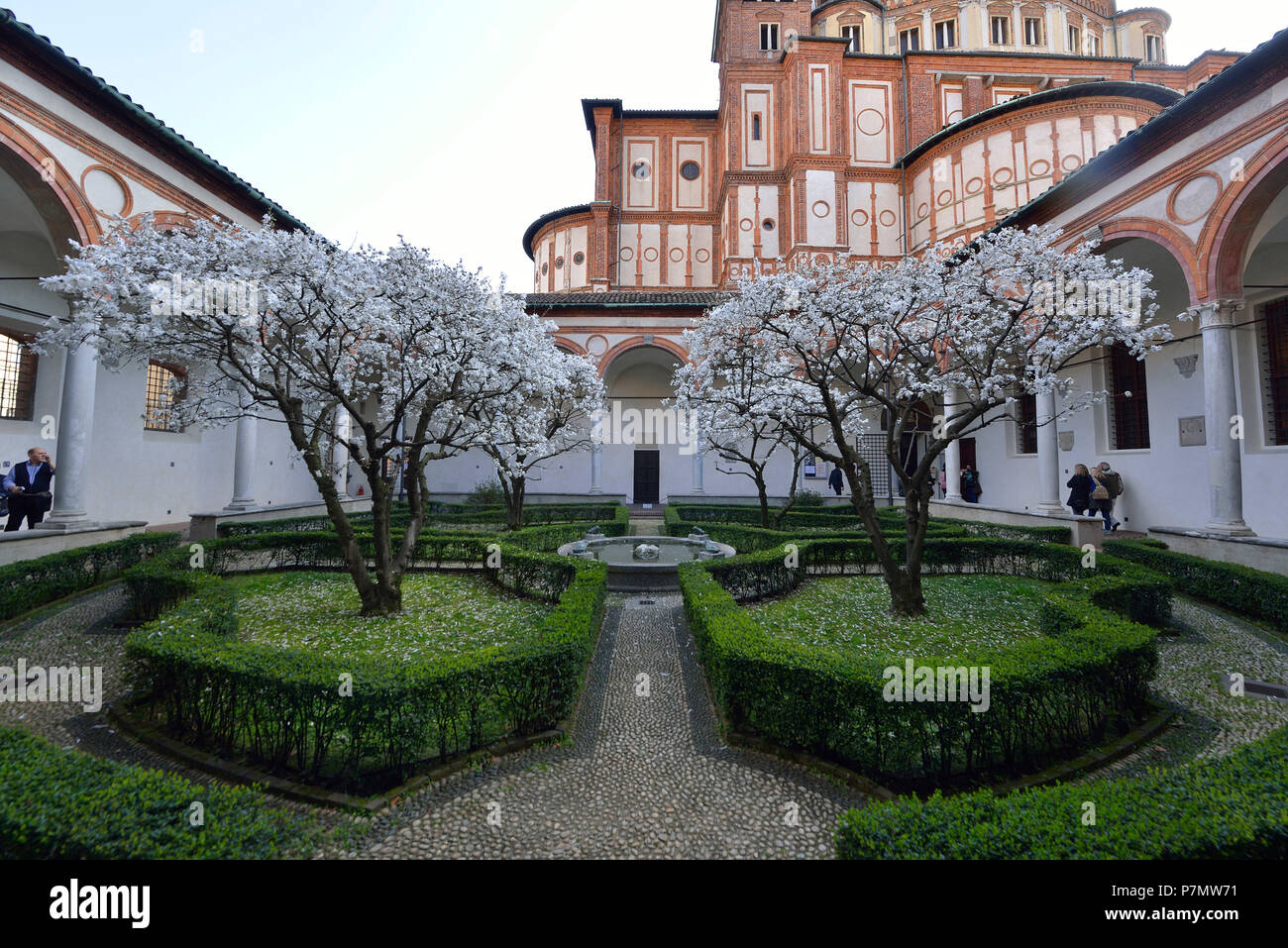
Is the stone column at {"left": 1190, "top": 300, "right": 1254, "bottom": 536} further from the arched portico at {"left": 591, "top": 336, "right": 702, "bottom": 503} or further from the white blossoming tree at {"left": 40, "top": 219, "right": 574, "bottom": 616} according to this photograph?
the arched portico at {"left": 591, "top": 336, "right": 702, "bottom": 503}

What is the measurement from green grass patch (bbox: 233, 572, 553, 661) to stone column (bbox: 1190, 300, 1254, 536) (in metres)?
11.3

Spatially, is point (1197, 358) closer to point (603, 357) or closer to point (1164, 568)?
point (1164, 568)

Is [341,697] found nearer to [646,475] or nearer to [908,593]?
[908,593]

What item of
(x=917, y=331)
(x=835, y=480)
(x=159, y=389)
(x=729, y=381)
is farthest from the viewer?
(x=835, y=480)

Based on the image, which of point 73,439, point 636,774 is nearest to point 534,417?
point 73,439

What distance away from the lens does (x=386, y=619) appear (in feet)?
21.4

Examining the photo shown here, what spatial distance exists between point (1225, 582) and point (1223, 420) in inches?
134

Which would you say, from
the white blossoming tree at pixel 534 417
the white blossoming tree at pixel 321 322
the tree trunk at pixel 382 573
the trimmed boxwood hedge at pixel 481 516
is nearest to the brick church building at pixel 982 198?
the trimmed boxwood hedge at pixel 481 516

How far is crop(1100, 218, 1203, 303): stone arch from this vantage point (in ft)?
30.2

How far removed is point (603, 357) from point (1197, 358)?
16.6 meters

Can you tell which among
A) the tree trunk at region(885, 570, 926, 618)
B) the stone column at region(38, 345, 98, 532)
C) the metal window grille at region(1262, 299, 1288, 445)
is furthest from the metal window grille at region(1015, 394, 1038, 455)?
the stone column at region(38, 345, 98, 532)

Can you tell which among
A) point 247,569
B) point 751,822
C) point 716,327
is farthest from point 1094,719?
point 247,569

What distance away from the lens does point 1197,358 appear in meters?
11.3

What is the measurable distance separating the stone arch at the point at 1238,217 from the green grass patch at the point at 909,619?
236 inches
